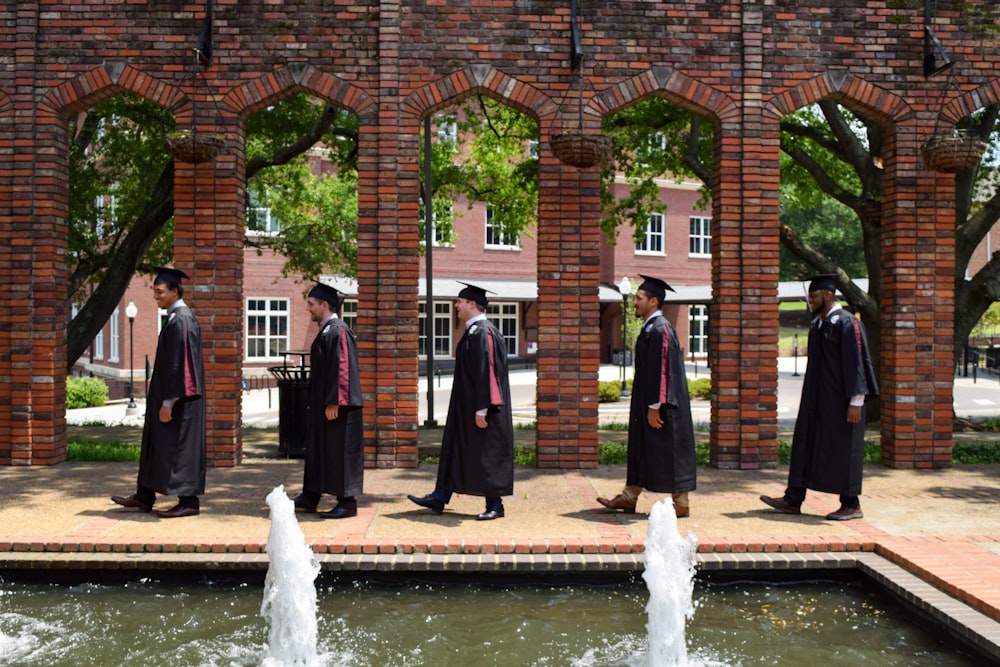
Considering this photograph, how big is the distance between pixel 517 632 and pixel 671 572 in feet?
3.07

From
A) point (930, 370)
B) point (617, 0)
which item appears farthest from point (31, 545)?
point (930, 370)

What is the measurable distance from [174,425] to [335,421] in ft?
4.17

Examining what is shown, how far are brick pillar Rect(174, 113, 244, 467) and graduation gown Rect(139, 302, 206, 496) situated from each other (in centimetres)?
208

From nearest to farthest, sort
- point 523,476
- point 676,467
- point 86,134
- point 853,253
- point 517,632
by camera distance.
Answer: point 517,632
point 676,467
point 523,476
point 86,134
point 853,253

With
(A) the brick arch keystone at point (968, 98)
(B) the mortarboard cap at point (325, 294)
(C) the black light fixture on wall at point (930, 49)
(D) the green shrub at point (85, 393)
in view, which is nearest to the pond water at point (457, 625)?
(B) the mortarboard cap at point (325, 294)

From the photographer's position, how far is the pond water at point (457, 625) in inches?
195

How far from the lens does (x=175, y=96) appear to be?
9781 mm

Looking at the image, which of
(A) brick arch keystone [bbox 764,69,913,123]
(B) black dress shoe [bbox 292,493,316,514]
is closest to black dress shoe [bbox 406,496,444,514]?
(B) black dress shoe [bbox 292,493,316,514]

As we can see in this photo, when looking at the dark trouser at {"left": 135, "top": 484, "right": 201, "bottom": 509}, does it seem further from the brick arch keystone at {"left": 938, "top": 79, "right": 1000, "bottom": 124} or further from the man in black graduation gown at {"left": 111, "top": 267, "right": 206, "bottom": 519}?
the brick arch keystone at {"left": 938, "top": 79, "right": 1000, "bottom": 124}

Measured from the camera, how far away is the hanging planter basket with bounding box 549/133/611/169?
9.28 m

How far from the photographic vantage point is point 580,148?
932 centimetres

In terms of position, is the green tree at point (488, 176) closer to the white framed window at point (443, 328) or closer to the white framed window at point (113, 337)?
the white framed window at point (443, 328)

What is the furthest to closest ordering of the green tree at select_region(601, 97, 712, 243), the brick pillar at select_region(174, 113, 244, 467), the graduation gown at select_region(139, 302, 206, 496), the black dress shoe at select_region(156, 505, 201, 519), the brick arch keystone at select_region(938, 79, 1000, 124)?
1. the green tree at select_region(601, 97, 712, 243)
2. the brick arch keystone at select_region(938, 79, 1000, 124)
3. the brick pillar at select_region(174, 113, 244, 467)
4. the graduation gown at select_region(139, 302, 206, 496)
5. the black dress shoe at select_region(156, 505, 201, 519)

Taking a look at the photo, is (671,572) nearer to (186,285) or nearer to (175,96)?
(186,285)
